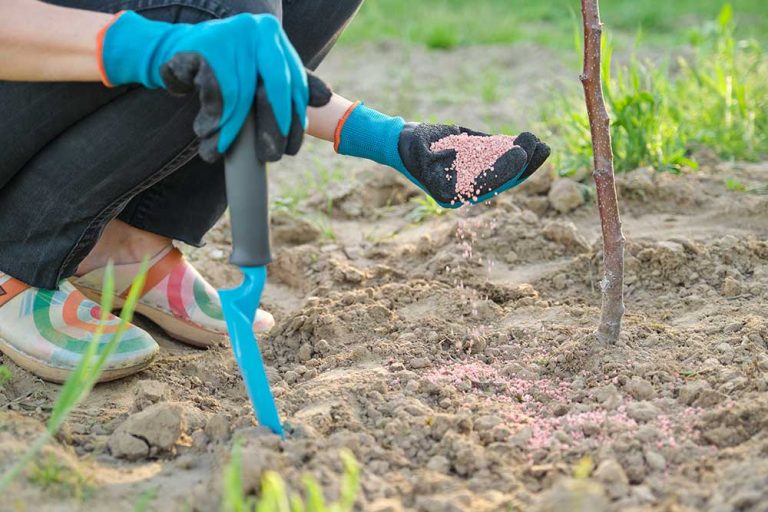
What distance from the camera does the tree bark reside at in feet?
5.96

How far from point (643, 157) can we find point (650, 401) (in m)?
1.39

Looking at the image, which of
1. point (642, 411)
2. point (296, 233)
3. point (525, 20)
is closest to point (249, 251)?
point (642, 411)

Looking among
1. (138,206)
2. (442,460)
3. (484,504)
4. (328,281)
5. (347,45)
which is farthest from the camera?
(347,45)

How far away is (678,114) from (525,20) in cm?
264

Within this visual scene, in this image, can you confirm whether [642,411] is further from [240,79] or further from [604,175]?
[240,79]

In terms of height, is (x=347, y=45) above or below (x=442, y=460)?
below

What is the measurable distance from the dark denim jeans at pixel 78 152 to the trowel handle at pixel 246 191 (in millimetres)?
401

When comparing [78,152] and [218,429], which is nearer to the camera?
[218,429]

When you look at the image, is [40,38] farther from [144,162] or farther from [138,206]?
[138,206]

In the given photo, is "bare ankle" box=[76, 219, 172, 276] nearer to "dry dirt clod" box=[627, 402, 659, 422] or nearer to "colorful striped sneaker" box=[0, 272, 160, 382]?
"colorful striped sneaker" box=[0, 272, 160, 382]

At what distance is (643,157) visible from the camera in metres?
2.97

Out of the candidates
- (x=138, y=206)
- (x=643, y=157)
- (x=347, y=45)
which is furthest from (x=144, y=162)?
(x=347, y=45)

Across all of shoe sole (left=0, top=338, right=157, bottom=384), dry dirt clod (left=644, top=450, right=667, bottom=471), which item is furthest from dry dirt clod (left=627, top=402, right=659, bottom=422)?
shoe sole (left=0, top=338, right=157, bottom=384)

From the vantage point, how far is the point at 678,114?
3277 millimetres
